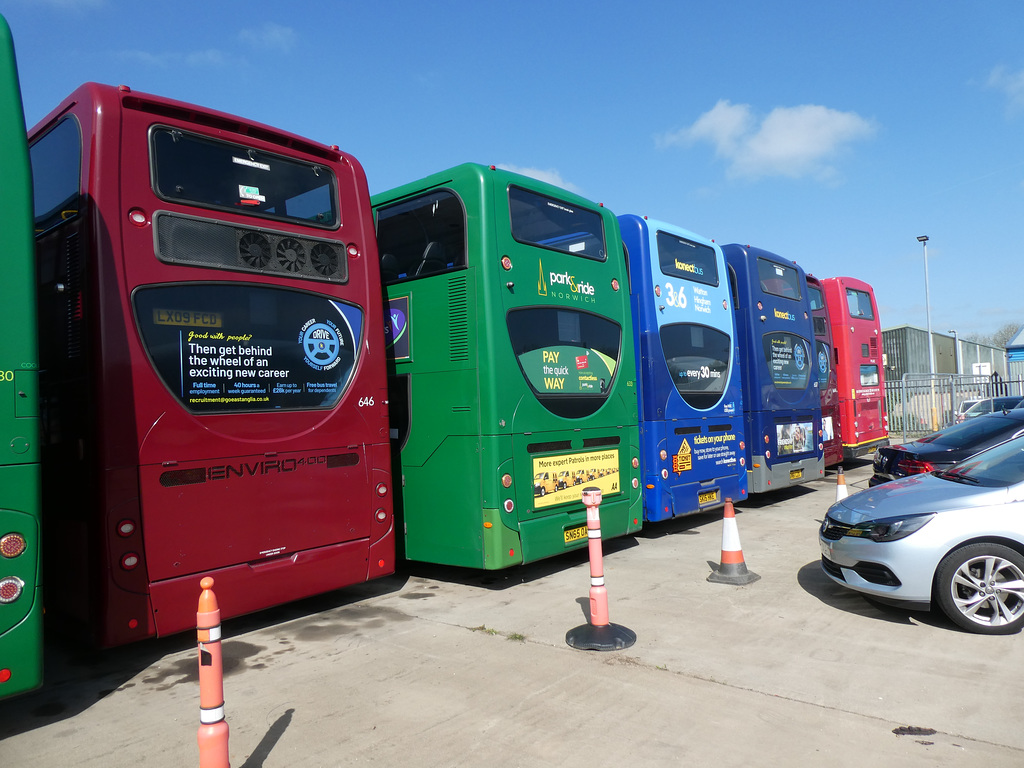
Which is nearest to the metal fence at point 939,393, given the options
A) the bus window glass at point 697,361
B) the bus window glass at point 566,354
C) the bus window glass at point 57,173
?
the bus window glass at point 697,361

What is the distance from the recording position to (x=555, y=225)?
8.12m

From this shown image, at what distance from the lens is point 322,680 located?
15.8 feet

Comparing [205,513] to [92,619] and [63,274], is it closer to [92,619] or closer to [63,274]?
[92,619]

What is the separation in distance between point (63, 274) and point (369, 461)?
284cm

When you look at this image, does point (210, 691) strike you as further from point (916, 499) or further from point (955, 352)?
point (955, 352)

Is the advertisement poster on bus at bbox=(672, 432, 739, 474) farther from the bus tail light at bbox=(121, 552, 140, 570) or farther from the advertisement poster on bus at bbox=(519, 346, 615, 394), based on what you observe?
the bus tail light at bbox=(121, 552, 140, 570)

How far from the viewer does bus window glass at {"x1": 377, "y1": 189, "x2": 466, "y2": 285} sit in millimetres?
7258

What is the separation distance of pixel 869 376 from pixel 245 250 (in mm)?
15654

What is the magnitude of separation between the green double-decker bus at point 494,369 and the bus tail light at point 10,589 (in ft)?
12.7

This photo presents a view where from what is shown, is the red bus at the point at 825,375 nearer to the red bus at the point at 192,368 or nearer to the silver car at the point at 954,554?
the silver car at the point at 954,554

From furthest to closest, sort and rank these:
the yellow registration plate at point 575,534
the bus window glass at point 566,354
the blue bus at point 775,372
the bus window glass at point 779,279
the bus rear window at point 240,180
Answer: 1. the bus window glass at point 779,279
2. the blue bus at point 775,372
3. the yellow registration plate at point 575,534
4. the bus window glass at point 566,354
5. the bus rear window at point 240,180

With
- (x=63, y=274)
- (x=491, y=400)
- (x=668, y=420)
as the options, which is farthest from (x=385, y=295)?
(x=668, y=420)

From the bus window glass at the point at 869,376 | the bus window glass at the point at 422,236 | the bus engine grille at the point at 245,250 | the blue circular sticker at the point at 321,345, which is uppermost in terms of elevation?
the bus window glass at the point at 422,236

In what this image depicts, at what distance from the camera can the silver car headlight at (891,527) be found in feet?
18.0
